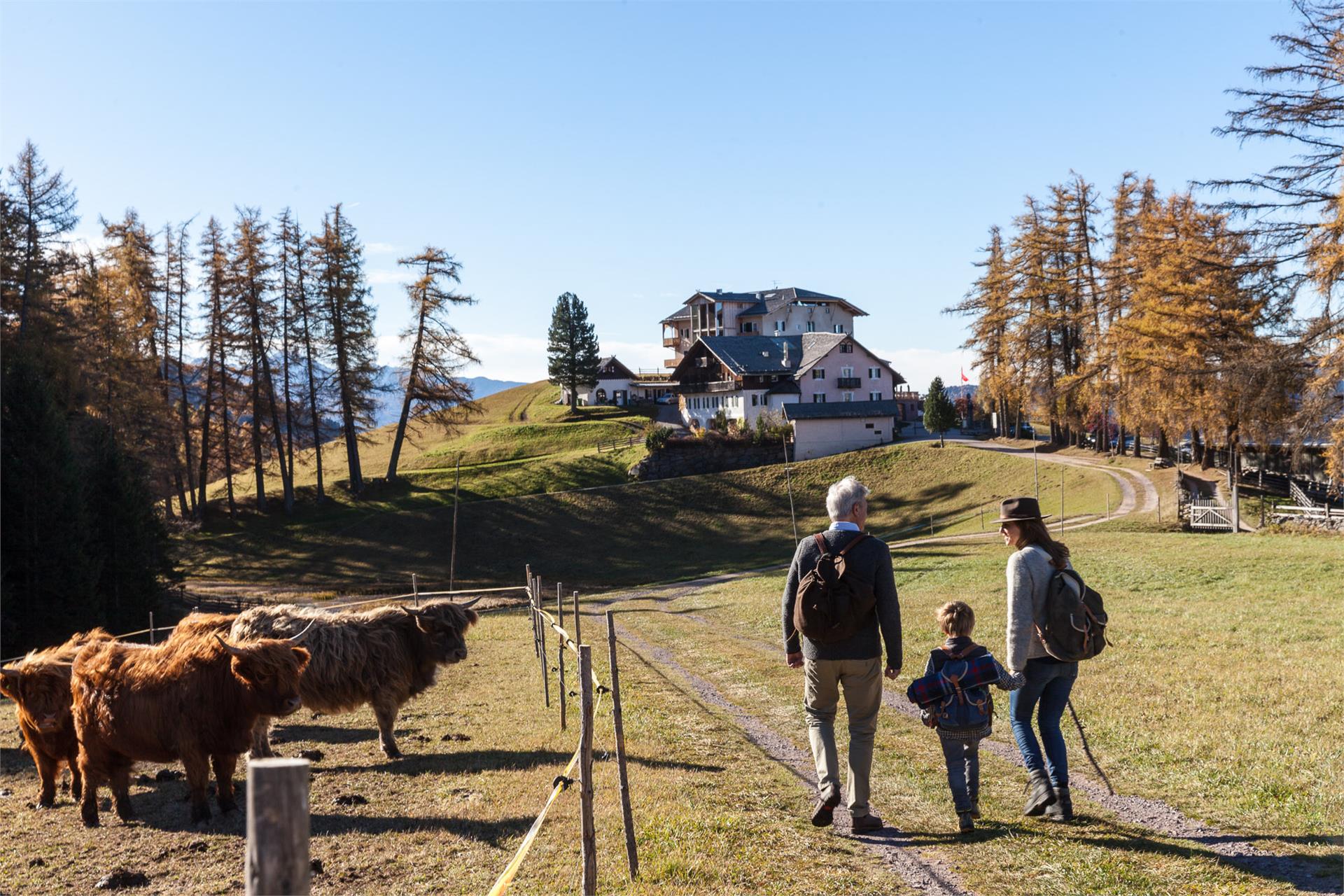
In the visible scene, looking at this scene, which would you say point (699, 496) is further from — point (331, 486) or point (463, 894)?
point (463, 894)

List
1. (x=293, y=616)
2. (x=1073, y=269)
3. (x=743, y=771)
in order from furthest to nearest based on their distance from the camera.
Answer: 1. (x=1073, y=269)
2. (x=293, y=616)
3. (x=743, y=771)

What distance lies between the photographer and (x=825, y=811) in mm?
7816

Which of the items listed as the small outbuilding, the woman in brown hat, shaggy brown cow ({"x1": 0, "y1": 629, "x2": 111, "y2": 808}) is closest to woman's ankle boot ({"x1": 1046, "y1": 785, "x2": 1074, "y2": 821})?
the woman in brown hat

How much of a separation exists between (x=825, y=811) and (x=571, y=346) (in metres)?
97.0

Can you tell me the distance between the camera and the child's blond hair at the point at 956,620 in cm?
792

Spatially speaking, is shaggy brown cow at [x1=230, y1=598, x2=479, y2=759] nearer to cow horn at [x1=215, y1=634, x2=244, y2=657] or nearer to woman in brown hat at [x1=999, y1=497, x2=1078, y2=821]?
cow horn at [x1=215, y1=634, x2=244, y2=657]

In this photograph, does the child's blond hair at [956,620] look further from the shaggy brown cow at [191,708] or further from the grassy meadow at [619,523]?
the grassy meadow at [619,523]

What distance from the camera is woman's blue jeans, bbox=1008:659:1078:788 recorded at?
7797mm

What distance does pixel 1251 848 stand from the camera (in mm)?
7215

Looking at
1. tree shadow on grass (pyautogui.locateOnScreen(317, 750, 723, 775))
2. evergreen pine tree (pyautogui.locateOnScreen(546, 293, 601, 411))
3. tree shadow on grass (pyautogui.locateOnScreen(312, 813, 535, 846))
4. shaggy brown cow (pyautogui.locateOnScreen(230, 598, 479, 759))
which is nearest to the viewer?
tree shadow on grass (pyautogui.locateOnScreen(312, 813, 535, 846))

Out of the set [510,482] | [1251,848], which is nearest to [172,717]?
[1251,848]

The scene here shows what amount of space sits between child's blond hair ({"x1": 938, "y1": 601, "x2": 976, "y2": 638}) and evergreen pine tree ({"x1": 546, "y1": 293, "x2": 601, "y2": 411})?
95338 mm

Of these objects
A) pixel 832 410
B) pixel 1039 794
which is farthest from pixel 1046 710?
pixel 832 410

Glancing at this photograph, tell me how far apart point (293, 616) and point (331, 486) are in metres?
59.2
